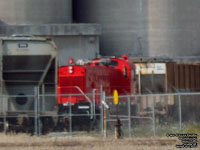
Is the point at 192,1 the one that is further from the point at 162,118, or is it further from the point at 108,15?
the point at 162,118

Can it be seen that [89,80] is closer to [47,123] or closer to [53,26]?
[47,123]

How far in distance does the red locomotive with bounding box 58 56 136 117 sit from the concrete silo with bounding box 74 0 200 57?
20.5 metres

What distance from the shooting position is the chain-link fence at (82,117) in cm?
2325

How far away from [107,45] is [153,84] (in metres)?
13.8

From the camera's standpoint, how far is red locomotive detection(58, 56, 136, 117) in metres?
25.8

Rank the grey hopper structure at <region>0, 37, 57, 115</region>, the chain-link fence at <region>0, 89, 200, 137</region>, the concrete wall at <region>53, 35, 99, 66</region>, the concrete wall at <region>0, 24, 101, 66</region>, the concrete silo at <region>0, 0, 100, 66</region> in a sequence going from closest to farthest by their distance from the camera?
the chain-link fence at <region>0, 89, 200, 137</region>
the grey hopper structure at <region>0, 37, 57, 115</region>
the concrete wall at <region>53, 35, 99, 66</region>
the concrete wall at <region>0, 24, 101, 66</region>
the concrete silo at <region>0, 0, 100, 66</region>

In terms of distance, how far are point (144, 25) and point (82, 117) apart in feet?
83.2

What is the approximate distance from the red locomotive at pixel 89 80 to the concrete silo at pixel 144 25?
20.5 meters

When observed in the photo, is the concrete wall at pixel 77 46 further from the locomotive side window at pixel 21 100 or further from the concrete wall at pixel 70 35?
the locomotive side window at pixel 21 100

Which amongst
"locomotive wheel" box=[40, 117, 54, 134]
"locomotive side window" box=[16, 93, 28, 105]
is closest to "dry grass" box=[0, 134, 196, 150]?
"locomotive wheel" box=[40, 117, 54, 134]

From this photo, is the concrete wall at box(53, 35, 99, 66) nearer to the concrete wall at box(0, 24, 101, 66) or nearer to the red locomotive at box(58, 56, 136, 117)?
the concrete wall at box(0, 24, 101, 66)

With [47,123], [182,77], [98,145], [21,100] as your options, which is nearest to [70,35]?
Answer: [182,77]

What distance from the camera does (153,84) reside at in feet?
119

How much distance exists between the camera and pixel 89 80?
26.5 metres
